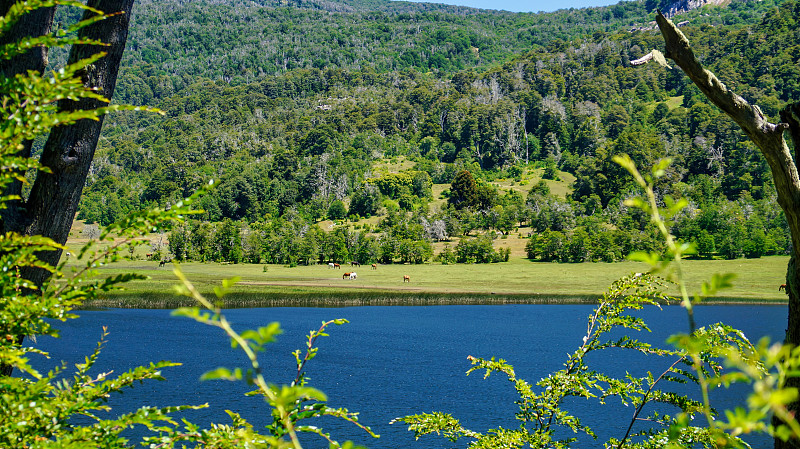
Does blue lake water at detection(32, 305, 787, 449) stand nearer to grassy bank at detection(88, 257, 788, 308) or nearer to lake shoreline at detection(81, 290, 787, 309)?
lake shoreline at detection(81, 290, 787, 309)

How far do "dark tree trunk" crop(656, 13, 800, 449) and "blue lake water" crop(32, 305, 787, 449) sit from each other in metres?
10.9

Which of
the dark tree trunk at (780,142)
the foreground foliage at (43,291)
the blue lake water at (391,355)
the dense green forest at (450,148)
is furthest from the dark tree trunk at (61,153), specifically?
the dense green forest at (450,148)

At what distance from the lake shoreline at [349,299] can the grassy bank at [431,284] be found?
52mm

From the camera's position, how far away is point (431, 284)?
135 ft

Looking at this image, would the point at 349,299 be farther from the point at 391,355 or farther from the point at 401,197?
the point at 401,197

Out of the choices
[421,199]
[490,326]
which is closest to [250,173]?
[421,199]

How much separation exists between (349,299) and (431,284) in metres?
8.66

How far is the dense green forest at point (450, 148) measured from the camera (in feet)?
185

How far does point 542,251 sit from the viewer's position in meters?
53.8

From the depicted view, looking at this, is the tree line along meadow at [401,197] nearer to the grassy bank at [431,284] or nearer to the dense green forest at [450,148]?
the dense green forest at [450,148]

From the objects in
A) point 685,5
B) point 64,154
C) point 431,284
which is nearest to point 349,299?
point 431,284

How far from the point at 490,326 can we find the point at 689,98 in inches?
3236

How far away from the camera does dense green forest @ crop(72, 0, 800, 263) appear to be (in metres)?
56.4

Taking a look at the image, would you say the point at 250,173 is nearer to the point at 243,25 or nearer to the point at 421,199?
the point at 421,199
